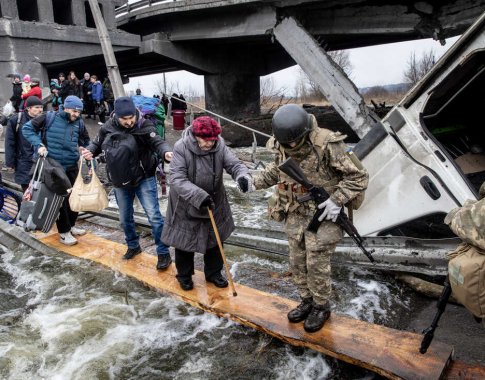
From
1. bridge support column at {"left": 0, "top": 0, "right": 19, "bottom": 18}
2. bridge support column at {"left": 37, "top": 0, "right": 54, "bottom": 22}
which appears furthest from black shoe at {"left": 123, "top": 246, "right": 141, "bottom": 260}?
bridge support column at {"left": 37, "top": 0, "right": 54, "bottom": 22}

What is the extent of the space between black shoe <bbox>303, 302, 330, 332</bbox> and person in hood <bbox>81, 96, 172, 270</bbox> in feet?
5.96

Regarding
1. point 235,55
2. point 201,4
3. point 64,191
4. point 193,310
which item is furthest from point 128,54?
point 193,310

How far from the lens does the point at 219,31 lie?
47.1 feet

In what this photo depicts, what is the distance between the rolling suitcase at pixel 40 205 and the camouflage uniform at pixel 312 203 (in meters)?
2.82

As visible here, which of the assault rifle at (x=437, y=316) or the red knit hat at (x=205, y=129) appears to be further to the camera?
the red knit hat at (x=205, y=129)

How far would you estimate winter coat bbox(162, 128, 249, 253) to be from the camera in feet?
10.8

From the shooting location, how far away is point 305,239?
9.41ft

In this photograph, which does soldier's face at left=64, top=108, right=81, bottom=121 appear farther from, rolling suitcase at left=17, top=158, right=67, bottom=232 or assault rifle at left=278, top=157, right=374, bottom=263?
assault rifle at left=278, top=157, right=374, bottom=263

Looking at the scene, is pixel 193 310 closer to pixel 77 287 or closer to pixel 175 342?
pixel 175 342

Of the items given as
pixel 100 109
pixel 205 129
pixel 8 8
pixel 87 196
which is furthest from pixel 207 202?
pixel 8 8

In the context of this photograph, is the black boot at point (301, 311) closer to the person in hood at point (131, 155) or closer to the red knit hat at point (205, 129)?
the red knit hat at point (205, 129)

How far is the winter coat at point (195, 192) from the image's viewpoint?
3.30 m

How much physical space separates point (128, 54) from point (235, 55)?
511 cm

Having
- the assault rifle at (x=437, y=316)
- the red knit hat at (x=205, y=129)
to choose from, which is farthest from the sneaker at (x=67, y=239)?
the assault rifle at (x=437, y=316)
